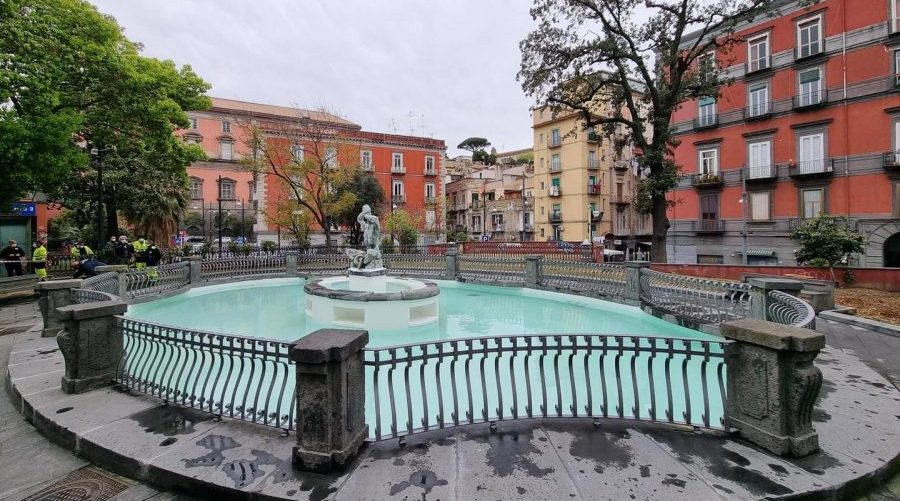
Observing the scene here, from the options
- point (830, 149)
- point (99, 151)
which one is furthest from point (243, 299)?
point (830, 149)

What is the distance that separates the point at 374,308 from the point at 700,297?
767 centimetres

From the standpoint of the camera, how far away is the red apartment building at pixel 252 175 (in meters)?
45.7

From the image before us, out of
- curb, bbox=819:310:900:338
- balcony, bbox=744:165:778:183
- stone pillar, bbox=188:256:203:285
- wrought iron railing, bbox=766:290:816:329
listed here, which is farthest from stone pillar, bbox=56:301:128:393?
balcony, bbox=744:165:778:183

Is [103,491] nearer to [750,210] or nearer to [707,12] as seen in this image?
[707,12]

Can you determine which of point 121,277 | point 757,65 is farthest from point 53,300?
point 757,65

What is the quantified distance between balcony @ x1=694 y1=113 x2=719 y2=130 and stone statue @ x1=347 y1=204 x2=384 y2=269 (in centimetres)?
2526

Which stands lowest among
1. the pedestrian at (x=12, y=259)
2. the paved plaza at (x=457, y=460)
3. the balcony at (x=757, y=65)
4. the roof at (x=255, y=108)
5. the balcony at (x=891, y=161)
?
the paved plaza at (x=457, y=460)

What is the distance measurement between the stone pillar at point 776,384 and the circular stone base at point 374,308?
25.0ft

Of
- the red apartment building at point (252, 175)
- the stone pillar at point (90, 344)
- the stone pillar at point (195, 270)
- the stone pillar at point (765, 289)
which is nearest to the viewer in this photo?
the stone pillar at point (90, 344)

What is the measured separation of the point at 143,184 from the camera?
1033 inches

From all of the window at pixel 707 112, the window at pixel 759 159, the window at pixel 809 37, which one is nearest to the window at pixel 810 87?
the window at pixel 809 37

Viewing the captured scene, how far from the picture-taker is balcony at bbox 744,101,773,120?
24.4 m

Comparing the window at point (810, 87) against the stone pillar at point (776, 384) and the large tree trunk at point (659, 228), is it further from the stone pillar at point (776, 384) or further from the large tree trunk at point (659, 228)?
the stone pillar at point (776, 384)

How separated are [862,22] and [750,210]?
10869mm
